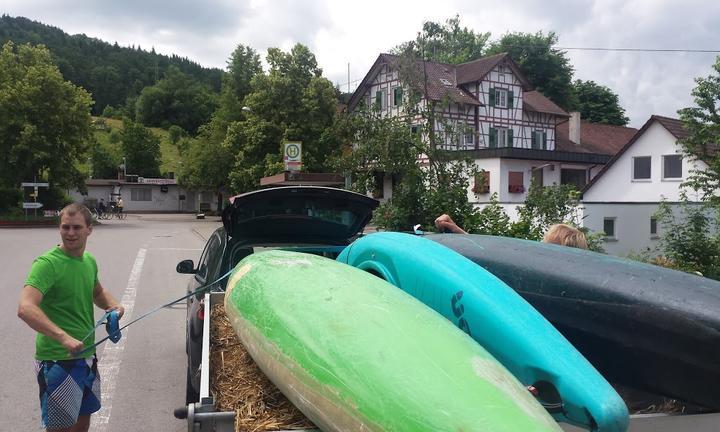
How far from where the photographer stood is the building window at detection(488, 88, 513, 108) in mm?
43562

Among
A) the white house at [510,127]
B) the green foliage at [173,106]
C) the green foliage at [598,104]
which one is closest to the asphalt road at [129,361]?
the white house at [510,127]

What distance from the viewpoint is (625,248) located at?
687 inches

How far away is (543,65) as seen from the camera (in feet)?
224

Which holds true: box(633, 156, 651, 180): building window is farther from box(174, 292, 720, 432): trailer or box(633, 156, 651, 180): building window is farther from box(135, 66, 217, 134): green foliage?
box(135, 66, 217, 134): green foliage

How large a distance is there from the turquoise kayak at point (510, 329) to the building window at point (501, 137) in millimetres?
41347

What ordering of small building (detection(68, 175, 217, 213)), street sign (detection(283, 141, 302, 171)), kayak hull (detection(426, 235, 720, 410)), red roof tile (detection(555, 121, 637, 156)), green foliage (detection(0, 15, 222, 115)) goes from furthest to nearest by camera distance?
green foliage (detection(0, 15, 222, 115)) → small building (detection(68, 175, 217, 213)) → red roof tile (detection(555, 121, 637, 156)) → street sign (detection(283, 141, 302, 171)) → kayak hull (detection(426, 235, 720, 410))

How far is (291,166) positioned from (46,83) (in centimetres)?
2268

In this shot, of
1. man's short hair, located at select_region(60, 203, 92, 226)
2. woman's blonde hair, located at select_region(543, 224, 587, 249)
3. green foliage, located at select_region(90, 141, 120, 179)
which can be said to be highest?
green foliage, located at select_region(90, 141, 120, 179)

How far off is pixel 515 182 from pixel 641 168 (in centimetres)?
937

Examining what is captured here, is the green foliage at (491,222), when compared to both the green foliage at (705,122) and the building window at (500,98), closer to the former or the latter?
the green foliage at (705,122)

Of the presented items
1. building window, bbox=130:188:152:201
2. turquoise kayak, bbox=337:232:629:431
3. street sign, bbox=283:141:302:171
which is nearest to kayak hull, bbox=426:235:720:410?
turquoise kayak, bbox=337:232:629:431

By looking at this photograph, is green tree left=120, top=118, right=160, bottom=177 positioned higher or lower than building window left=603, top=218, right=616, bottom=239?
higher

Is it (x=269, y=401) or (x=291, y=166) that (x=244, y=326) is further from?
(x=291, y=166)

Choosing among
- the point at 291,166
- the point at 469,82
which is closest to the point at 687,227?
the point at 291,166
